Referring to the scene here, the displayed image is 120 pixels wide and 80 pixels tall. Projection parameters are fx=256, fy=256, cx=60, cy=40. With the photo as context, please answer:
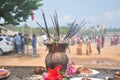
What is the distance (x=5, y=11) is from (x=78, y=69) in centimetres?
1379

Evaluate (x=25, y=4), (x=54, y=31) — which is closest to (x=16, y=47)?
(x=25, y=4)

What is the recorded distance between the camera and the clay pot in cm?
564

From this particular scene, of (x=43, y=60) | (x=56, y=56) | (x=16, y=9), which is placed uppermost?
(x=16, y=9)

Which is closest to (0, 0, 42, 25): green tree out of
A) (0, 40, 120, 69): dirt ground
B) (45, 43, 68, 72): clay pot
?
(0, 40, 120, 69): dirt ground

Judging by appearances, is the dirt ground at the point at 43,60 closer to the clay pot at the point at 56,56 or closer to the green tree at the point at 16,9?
the green tree at the point at 16,9

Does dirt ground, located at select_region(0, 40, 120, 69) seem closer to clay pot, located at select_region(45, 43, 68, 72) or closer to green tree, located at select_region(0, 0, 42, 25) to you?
green tree, located at select_region(0, 0, 42, 25)

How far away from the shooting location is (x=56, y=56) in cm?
567

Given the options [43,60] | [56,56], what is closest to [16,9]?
[43,60]

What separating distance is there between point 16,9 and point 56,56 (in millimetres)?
14230

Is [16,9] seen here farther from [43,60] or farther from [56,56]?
[56,56]

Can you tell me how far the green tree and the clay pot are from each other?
1311cm

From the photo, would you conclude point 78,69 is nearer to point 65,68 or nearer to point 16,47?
point 65,68

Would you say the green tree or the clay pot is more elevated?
the green tree

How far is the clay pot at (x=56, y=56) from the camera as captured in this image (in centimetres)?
564
